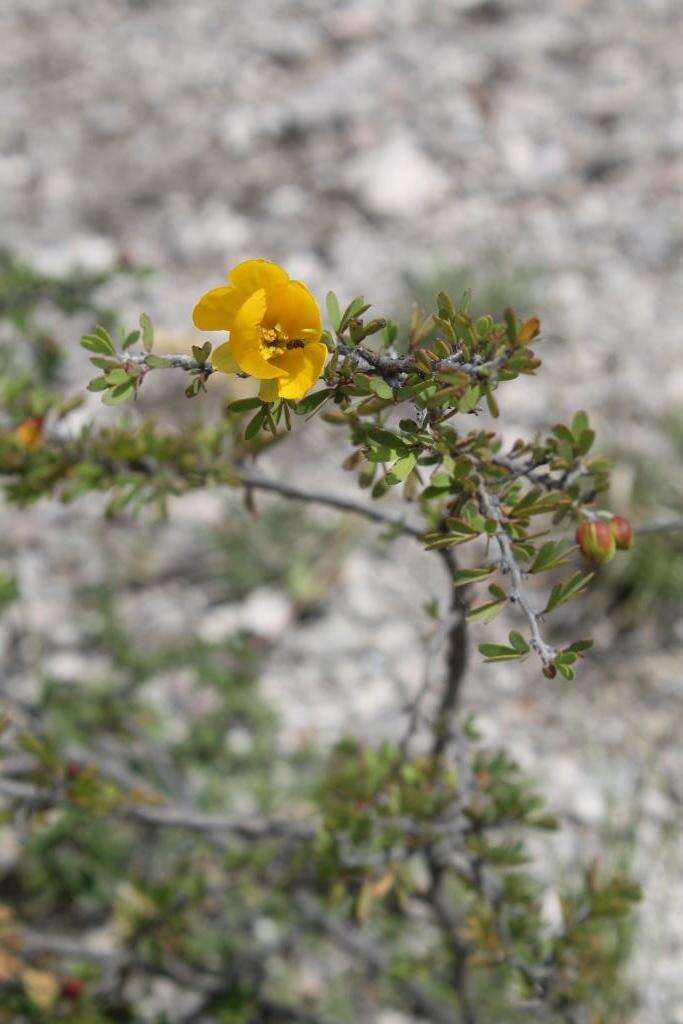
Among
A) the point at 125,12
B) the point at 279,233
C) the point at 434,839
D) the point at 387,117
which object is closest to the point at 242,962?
the point at 434,839

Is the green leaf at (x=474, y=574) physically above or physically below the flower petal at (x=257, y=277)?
below

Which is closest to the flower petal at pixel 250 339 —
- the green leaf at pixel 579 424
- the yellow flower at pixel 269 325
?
the yellow flower at pixel 269 325

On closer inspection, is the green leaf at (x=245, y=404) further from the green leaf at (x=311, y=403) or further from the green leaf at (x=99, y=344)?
the green leaf at (x=99, y=344)

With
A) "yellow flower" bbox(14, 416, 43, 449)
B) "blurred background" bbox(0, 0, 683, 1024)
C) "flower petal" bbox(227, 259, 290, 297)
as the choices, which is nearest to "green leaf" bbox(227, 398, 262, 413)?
"flower petal" bbox(227, 259, 290, 297)

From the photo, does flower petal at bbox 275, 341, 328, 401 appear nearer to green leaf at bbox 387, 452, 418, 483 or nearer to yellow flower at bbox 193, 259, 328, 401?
yellow flower at bbox 193, 259, 328, 401

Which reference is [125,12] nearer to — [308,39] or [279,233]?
[308,39]

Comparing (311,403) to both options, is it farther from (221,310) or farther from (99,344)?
(99,344)

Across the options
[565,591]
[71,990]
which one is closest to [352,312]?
[565,591]
